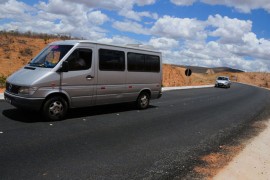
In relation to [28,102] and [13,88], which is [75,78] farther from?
[13,88]

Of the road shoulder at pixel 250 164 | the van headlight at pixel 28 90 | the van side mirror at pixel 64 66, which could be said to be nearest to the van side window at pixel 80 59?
the van side mirror at pixel 64 66

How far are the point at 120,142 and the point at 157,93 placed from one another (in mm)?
6363

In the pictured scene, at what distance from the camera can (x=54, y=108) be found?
387 inches

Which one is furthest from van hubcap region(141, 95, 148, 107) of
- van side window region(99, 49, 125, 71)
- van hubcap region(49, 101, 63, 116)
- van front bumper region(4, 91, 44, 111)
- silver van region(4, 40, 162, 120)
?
van front bumper region(4, 91, 44, 111)

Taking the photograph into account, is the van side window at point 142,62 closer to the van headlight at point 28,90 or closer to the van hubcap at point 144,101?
the van hubcap at point 144,101

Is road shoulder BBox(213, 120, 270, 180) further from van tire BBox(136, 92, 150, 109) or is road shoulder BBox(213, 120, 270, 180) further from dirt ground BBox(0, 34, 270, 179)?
van tire BBox(136, 92, 150, 109)

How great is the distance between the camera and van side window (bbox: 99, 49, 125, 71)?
11.2 m

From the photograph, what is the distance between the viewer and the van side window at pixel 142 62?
12.7 metres

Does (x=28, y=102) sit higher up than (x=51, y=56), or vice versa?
(x=51, y=56)

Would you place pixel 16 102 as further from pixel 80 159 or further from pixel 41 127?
pixel 80 159

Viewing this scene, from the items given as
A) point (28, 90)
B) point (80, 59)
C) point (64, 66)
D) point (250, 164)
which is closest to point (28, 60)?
point (80, 59)

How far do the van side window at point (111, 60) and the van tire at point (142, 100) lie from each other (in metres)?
1.90

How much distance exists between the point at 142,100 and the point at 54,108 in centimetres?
477

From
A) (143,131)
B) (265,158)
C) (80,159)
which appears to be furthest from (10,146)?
(265,158)
